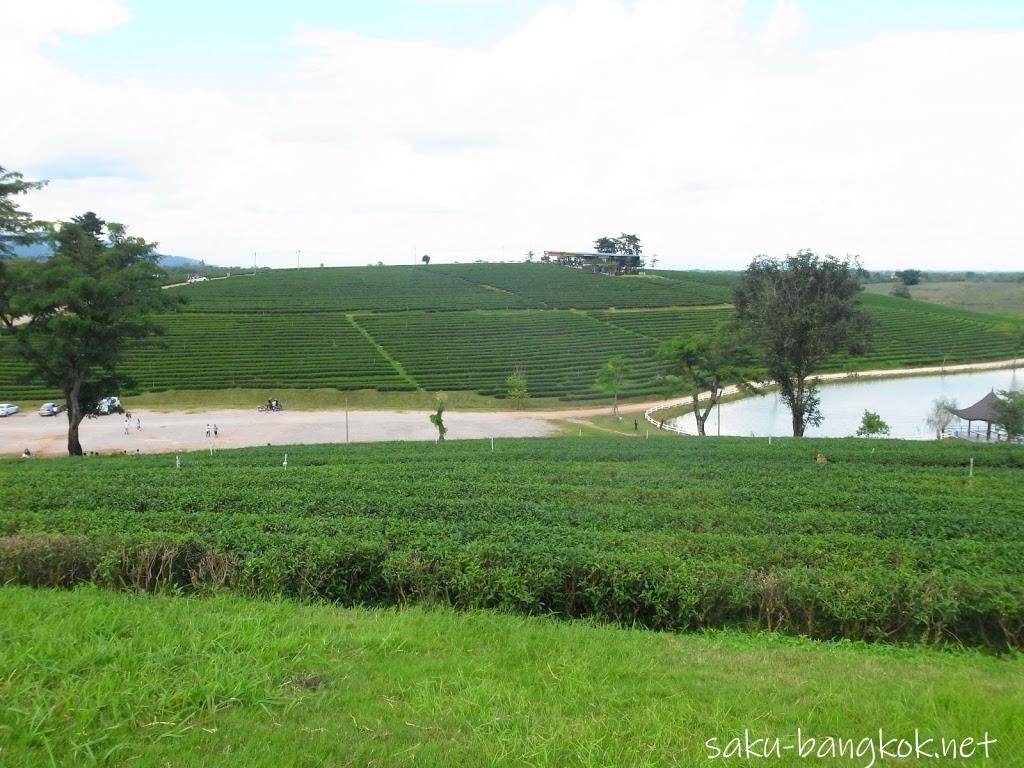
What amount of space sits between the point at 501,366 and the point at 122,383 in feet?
83.6

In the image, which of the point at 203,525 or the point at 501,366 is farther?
the point at 501,366

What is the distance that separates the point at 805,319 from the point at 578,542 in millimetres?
20280

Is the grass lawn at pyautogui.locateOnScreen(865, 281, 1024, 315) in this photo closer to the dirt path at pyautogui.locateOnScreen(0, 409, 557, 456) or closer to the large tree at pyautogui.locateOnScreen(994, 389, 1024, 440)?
the large tree at pyautogui.locateOnScreen(994, 389, 1024, 440)

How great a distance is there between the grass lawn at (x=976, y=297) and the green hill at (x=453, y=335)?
12.6m

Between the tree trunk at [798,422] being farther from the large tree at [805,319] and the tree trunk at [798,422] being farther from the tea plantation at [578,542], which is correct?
the tea plantation at [578,542]

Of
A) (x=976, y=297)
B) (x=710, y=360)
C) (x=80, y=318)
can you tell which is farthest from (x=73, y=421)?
(x=976, y=297)

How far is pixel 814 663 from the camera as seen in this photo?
17.9 feet

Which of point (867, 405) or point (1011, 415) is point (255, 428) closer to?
point (1011, 415)

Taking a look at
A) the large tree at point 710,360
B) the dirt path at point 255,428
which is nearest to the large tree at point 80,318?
the dirt path at point 255,428

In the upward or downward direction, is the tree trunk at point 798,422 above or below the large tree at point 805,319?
below

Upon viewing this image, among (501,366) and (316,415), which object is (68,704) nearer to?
(316,415)

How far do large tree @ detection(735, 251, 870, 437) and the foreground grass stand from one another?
20915mm

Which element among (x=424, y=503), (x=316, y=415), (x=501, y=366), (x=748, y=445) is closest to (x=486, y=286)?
(x=501, y=366)

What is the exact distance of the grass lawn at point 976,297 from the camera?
82.9m
